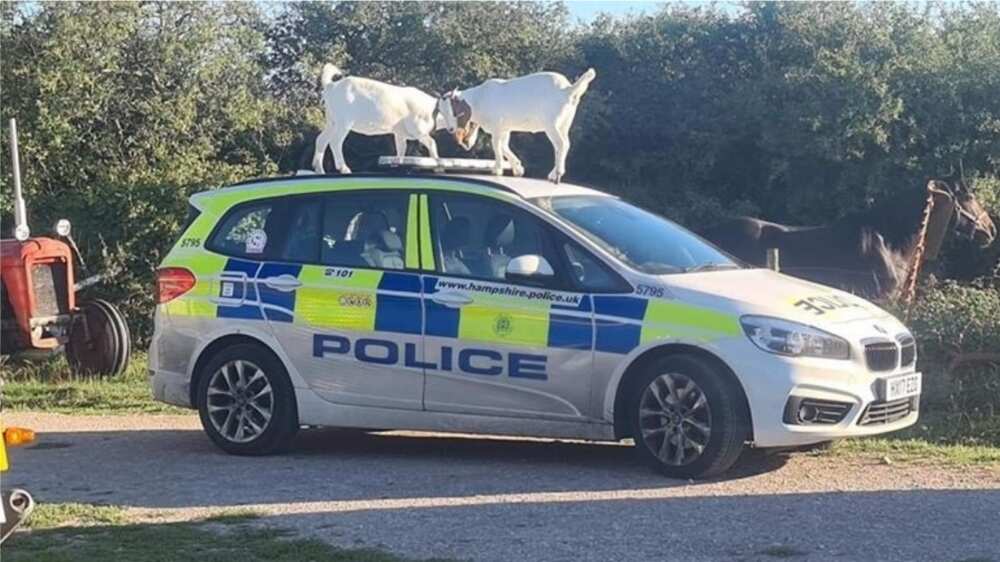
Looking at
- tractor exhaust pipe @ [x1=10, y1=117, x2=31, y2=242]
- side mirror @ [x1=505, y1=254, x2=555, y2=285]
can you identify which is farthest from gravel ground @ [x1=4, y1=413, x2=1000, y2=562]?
tractor exhaust pipe @ [x1=10, y1=117, x2=31, y2=242]

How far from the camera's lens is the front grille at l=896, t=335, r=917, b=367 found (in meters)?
9.45

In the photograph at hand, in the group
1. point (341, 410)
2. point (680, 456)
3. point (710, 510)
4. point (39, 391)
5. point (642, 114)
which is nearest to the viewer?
point (710, 510)

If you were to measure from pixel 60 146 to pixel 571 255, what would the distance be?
11275mm

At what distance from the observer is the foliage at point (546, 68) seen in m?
19.1

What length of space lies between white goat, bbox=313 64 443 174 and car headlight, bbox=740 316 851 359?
3.32 meters

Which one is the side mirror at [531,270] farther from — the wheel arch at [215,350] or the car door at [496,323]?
the wheel arch at [215,350]

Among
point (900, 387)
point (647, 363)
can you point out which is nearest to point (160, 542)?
point (647, 363)

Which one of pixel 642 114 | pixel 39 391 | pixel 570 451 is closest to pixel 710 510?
pixel 570 451

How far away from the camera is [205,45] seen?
20141 millimetres

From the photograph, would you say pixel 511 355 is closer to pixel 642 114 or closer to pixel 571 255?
pixel 571 255

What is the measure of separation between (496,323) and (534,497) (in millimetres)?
1327

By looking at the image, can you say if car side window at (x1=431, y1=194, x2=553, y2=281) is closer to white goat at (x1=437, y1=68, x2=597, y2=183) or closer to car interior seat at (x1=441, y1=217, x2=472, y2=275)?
car interior seat at (x1=441, y1=217, x2=472, y2=275)

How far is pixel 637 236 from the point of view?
9992 millimetres

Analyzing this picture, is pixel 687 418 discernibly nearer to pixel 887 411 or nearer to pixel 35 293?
pixel 887 411
